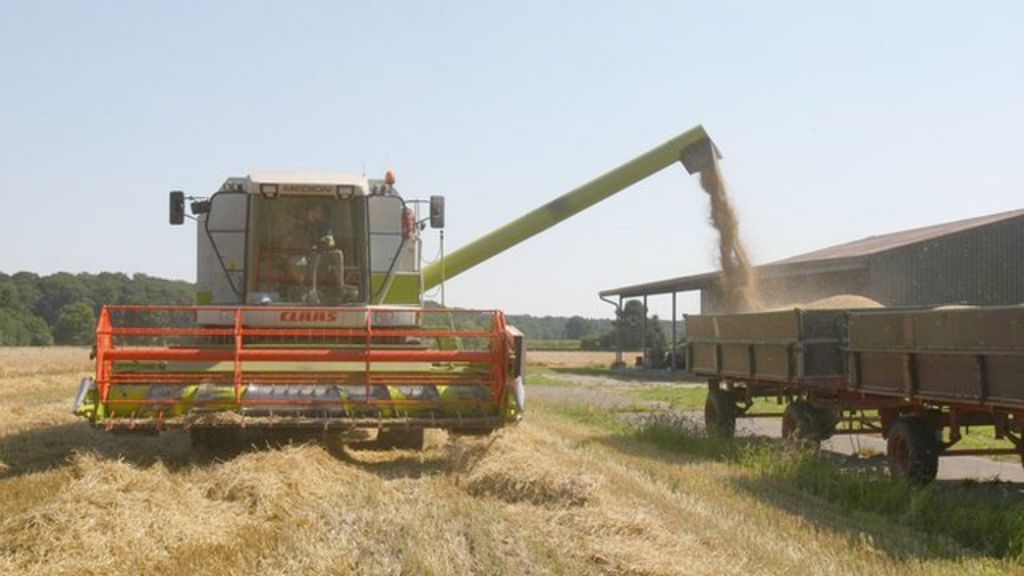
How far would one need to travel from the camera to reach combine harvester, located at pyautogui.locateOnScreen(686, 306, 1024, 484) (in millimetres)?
8766

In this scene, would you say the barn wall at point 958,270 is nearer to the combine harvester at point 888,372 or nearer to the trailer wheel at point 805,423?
the combine harvester at point 888,372

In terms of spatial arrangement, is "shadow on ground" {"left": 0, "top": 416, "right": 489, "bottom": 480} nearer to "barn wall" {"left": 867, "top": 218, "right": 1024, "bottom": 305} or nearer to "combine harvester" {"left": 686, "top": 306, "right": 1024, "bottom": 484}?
"combine harvester" {"left": 686, "top": 306, "right": 1024, "bottom": 484}

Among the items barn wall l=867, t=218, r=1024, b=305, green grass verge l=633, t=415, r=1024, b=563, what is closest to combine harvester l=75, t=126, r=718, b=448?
green grass verge l=633, t=415, r=1024, b=563

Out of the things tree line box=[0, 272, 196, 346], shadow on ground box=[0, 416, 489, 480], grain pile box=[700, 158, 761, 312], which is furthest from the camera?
tree line box=[0, 272, 196, 346]

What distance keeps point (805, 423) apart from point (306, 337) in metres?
5.70

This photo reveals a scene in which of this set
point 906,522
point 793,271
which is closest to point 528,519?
point 906,522

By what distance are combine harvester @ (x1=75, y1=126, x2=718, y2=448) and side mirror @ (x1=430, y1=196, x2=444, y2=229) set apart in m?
0.01

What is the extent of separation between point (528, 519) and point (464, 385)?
10.4 ft

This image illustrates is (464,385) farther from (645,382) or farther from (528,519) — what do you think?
(645,382)

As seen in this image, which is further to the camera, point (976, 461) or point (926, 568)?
point (976, 461)

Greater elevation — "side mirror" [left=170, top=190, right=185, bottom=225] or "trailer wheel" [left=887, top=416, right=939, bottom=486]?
"side mirror" [left=170, top=190, right=185, bottom=225]

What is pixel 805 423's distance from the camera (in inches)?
503

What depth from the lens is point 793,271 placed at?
96.8ft

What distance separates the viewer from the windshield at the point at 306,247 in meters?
11.5
